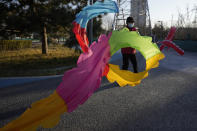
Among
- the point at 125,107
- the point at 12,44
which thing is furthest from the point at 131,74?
the point at 12,44

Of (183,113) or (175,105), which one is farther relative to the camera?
(175,105)

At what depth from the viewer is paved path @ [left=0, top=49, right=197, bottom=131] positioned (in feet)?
8.32

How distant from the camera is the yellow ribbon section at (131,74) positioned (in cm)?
256

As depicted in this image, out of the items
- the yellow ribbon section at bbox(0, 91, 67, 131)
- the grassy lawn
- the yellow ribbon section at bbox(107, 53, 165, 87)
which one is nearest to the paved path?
the yellow ribbon section at bbox(107, 53, 165, 87)

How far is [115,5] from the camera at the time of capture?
3.03 metres

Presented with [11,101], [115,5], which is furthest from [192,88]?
[11,101]

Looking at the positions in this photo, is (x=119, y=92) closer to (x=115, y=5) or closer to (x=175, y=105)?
(x=175, y=105)

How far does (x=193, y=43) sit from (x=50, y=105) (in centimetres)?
1779

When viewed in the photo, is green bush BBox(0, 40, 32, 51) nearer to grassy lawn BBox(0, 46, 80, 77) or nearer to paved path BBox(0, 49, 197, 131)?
grassy lawn BBox(0, 46, 80, 77)

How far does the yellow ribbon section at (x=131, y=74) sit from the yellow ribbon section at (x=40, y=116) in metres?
1.31

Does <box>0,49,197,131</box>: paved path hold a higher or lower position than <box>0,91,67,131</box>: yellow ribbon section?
lower

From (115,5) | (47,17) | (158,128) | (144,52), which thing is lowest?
(158,128)

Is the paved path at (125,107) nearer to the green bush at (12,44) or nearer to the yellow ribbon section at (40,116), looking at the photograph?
the yellow ribbon section at (40,116)

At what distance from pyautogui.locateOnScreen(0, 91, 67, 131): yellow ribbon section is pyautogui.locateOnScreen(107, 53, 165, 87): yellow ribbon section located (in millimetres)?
1312
